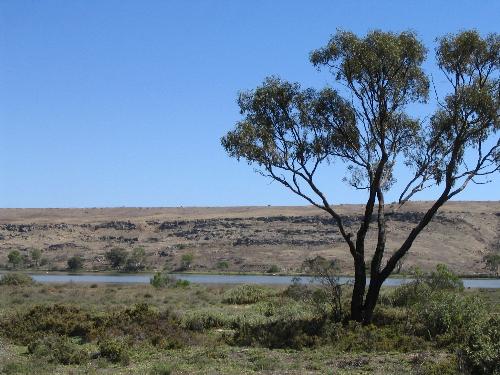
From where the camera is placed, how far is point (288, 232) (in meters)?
117

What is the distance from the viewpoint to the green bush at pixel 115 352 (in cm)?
1644

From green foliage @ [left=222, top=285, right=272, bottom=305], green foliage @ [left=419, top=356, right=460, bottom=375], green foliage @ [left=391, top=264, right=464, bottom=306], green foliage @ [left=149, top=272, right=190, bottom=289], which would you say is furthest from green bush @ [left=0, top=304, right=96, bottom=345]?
green foliage @ [left=149, top=272, right=190, bottom=289]

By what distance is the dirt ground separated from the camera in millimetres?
101062

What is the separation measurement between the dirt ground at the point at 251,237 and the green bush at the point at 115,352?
7366 cm

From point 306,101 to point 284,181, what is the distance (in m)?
2.68

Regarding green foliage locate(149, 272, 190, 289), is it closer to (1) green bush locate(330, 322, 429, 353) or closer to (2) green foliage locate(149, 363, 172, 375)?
(1) green bush locate(330, 322, 429, 353)

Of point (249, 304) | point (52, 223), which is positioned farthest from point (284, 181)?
point (52, 223)

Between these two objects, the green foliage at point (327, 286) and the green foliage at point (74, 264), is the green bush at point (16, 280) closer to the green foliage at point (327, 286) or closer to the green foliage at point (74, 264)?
the green foliage at point (327, 286)

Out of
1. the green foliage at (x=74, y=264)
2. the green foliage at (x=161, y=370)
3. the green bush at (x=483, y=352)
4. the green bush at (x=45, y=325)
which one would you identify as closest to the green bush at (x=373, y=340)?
the green bush at (x=483, y=352)

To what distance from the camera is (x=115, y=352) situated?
16688 mm

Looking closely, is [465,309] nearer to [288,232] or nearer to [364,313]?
[364,313]

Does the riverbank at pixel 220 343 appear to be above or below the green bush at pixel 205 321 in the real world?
above

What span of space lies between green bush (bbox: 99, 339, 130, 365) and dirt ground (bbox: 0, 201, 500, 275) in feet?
242

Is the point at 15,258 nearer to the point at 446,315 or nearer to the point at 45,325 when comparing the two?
the point at 45,325
